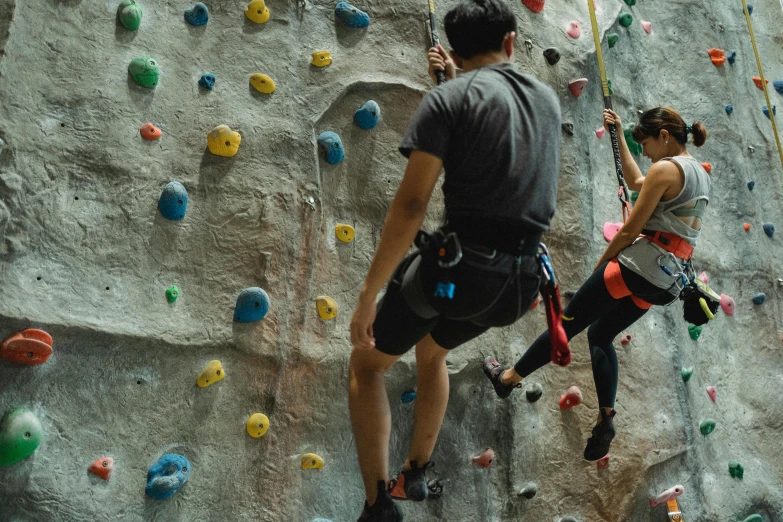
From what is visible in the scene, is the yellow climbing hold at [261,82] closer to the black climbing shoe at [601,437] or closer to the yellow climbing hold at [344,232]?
the yellow climbing hold at [344,232]

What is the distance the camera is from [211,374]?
290 cm

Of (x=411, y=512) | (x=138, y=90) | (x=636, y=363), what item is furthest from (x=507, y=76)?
(x=636, y=363)

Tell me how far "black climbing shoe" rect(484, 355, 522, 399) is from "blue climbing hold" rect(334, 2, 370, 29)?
155 centimetres

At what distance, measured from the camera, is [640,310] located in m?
3.17

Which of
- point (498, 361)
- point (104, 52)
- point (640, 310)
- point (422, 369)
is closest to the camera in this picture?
point (422, 369)

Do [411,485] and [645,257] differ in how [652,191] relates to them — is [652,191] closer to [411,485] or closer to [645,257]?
[645,257]

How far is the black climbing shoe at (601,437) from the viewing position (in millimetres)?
3209

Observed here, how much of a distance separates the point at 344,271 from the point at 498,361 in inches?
30.8

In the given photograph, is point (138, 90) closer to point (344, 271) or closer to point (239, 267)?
point (239, 267)

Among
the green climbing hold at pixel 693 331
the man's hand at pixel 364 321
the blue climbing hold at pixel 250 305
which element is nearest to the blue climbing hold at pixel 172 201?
the blue climbing hold at pixel 250 305

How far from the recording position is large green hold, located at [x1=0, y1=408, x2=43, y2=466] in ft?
8.14

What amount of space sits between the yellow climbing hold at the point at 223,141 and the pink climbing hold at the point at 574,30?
2.03 meters

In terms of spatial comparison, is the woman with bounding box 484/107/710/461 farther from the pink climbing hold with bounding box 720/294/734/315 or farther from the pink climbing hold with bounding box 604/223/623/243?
the pink climbing hold with bounding box 720/294/734/315

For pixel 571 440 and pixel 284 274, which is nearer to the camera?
pixel 284 274
